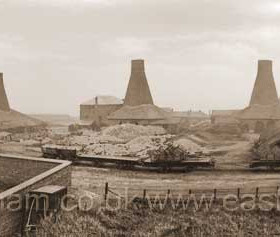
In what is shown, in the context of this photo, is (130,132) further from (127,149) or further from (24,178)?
(24,178)

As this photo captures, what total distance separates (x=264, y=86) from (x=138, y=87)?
46.8 feet

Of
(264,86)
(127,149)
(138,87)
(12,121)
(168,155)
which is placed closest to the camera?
(168,155)

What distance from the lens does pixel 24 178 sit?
17.0 m

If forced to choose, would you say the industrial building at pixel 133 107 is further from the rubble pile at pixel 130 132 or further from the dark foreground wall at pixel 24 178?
the dark foreground wall at pixel 24 178

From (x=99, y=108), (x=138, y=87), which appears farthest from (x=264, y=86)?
(x=99, y=108)

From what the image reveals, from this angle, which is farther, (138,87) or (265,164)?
(138,87)

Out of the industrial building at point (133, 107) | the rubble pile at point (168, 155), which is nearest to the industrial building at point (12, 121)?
the industrial building at point (133, 107)

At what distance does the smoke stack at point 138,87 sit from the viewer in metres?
46.5

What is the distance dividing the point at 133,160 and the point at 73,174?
3.26m

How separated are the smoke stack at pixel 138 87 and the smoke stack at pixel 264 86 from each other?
39.8ft

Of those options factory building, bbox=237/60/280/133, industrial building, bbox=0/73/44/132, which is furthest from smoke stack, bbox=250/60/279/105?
industrial building, bbox=0/73/44/132

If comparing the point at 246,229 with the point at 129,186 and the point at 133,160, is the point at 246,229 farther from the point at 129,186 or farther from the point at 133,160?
the point at 133,160

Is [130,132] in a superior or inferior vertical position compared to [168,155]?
superior

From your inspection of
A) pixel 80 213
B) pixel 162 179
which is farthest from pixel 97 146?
pixel 80 213
